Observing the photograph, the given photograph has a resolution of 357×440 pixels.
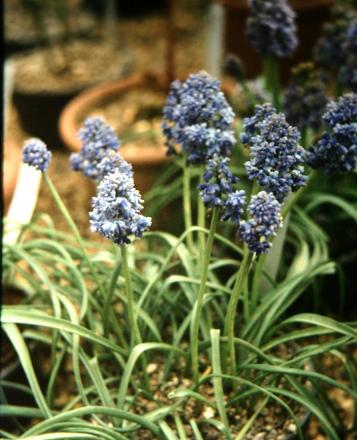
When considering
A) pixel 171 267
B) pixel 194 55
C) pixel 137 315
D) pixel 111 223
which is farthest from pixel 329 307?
pixel 194 55

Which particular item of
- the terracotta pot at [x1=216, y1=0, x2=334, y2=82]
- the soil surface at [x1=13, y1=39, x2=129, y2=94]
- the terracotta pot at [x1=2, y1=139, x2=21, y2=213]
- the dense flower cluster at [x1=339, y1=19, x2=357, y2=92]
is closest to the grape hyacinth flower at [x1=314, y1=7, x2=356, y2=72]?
the dense flower cluster at [x1=339, y1=19, x2=357, y2=92]

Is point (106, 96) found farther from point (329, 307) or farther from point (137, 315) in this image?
point (137, 315)

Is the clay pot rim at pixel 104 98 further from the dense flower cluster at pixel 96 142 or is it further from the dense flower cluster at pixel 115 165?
the dense flower cluster at pixel 115 165

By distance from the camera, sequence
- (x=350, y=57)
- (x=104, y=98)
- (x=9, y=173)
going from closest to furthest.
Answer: (x=350, y=57) < (x=9, y=173) < (x=104, y=98)

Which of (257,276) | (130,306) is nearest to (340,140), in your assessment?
(257,276)

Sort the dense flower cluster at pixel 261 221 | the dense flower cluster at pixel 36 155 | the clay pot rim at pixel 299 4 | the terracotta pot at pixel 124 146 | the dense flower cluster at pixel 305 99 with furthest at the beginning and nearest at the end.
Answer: the clay pot rim at pixel 299 4, the terracotta pot at pixel 124 146, the dense flower cluster at pixel 305 99, the dense flower cluster at pixel 36 155, the dense flower cluster at pixel 261 221

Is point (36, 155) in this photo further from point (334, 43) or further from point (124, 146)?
point (124, 146)

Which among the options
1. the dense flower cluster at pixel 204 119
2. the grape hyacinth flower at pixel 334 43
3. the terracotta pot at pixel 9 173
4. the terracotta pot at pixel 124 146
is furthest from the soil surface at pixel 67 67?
the dense flower cluster at pixel 204 119
